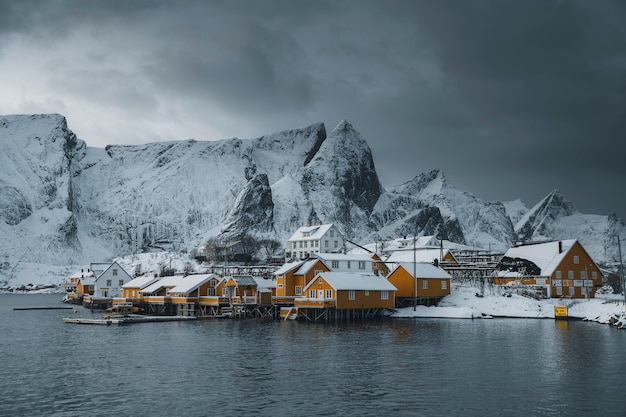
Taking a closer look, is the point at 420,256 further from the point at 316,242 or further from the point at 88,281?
the point at 88,281

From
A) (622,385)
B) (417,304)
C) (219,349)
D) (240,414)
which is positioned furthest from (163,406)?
(417,304)

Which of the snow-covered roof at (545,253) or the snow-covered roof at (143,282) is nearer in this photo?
the snow-covered roof at (545,253)

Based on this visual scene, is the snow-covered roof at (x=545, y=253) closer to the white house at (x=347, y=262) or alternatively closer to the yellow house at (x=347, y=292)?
the white house at (x=347, y=262)

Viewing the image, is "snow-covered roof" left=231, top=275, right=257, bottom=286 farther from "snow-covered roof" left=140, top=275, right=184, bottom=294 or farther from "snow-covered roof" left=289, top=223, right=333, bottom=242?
"snow-covered roof" left=289, top=223, right=333, bottom=242

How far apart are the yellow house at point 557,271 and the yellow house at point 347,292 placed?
2551 centimetres

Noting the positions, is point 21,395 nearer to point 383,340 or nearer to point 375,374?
point 375,374

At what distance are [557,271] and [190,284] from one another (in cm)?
5604

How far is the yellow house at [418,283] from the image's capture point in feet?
281

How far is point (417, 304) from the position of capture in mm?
86688

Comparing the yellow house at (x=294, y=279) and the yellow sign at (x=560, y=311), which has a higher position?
the yellow house at (x=294, y=279)

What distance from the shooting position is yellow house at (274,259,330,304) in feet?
269

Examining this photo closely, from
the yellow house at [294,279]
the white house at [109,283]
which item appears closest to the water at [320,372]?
the yellow house at [294,279]

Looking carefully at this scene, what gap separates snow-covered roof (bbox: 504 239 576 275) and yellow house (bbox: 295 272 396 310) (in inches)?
1094

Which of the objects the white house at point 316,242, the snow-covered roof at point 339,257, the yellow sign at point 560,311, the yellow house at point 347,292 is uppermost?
the white house at point 316,242
